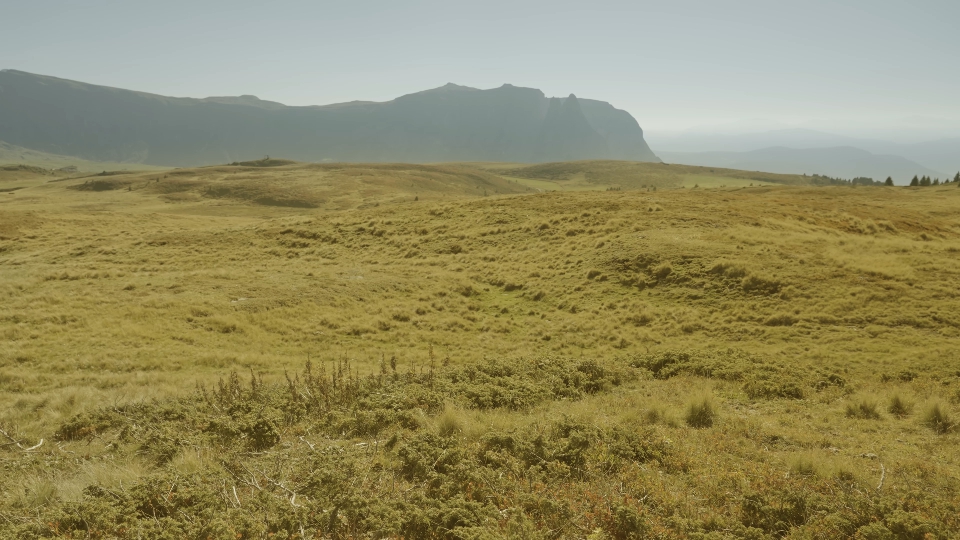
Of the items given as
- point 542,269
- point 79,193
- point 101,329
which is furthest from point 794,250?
point 79,193

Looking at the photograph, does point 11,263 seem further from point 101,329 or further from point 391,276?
point 391,276

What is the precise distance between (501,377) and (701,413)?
490 centimetres

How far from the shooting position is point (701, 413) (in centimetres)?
973

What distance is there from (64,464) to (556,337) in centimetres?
1506

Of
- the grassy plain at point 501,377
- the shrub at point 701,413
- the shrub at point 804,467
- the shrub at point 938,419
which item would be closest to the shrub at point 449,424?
the grassy plain at point 501,377

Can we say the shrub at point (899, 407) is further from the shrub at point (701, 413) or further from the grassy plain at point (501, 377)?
the shrub at point (701, 413)

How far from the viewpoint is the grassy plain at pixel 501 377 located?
19.8ft

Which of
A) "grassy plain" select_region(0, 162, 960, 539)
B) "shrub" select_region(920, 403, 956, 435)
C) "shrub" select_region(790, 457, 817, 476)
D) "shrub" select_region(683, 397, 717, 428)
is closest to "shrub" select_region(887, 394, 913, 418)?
"grassy plain" select_region(0, 162, 960, 539)

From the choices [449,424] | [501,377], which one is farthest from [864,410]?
[449,424]

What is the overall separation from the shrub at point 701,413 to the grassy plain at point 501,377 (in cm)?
4

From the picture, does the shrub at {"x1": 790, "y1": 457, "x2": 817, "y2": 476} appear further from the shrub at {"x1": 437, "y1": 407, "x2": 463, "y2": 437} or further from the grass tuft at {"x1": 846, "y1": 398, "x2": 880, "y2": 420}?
the shrub at {"x1": 437, "y1": 407, "x2": 463, "y2": 437}

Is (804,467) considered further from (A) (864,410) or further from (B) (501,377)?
(B) (501,377)

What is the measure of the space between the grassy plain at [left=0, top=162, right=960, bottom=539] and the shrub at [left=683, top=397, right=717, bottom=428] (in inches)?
1.7

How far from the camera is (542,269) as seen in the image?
27.5 meters
